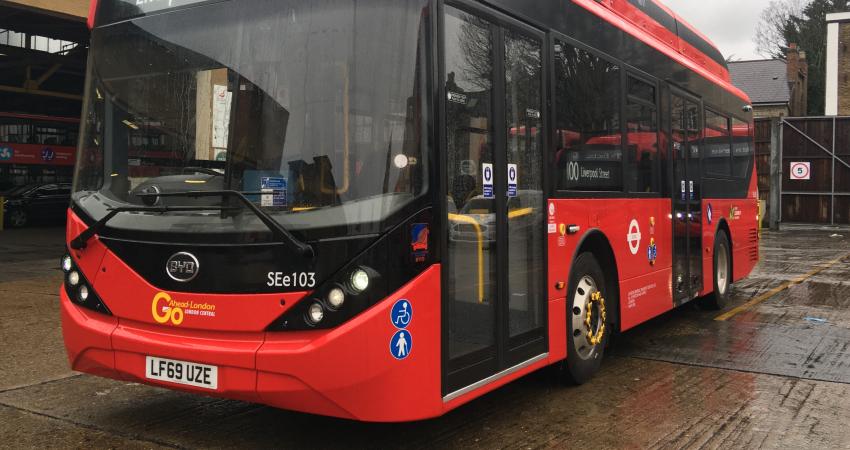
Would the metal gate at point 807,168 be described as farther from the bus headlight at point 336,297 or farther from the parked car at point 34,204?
the bus headlight at point 336,297

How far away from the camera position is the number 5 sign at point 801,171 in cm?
2630

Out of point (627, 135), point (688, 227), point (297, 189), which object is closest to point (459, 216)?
point (297, 189)

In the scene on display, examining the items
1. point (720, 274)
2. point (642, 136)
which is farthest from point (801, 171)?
point (642, 136)

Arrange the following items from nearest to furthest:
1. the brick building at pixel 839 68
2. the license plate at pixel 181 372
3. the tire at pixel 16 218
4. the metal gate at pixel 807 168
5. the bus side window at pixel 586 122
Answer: the license plate at pixel 181 372
the bus side window at pixel 586 122
the tire at pixel 16 218
the metal gate at pixel 807 168
the brick building at pixel 839 68

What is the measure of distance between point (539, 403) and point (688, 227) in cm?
346

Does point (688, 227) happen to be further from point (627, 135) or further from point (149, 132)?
point (149, 132)

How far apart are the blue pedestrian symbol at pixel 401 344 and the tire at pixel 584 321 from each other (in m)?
1.96

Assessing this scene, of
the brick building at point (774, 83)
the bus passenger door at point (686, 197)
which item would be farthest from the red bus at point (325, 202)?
the brick building at point (774, 83)

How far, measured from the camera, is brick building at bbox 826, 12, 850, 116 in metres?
34.8

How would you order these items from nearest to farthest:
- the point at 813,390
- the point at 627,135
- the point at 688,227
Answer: the point at 813,390
the point at 627,135
the point at 688,227

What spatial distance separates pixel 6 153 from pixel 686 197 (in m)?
23.6

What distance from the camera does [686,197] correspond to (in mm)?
7707

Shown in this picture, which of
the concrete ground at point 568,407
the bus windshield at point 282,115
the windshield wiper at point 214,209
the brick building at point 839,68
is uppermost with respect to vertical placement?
the brick building at point 839,68

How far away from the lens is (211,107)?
13.1 feet
